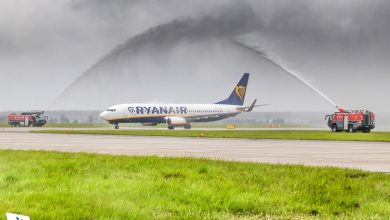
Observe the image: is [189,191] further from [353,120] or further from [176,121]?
[176,121]

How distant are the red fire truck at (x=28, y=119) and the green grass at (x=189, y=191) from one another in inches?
3639

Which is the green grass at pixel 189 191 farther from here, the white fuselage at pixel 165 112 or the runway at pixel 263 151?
the white fuselage at pixel 165 112

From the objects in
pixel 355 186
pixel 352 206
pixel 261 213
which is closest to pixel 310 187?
pixel 355 186

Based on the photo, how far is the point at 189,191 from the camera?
12.6 meters

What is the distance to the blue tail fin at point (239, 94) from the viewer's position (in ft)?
364

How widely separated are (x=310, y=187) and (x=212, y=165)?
5.34m

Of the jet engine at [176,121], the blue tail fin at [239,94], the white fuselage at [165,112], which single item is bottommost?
the jet engine at [176,121]

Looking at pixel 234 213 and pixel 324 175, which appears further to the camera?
pixel 324 175

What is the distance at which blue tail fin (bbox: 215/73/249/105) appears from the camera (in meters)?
111

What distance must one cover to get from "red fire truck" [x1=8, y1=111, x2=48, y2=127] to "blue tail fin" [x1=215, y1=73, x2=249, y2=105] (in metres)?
35.7

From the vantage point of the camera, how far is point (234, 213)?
1084 centimetres

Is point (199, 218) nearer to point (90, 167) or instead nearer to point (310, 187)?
point (310, 187)

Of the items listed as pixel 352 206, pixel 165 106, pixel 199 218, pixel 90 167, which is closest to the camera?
pixel 199 218

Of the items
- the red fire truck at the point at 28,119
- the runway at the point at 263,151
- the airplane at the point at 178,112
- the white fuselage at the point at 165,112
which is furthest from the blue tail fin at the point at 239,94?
the runway at the point at 263,151
